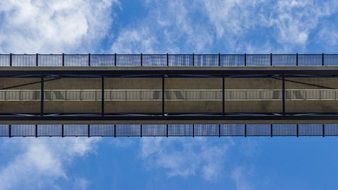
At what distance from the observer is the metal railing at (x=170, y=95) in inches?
1401

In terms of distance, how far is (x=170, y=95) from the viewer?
35.5 m

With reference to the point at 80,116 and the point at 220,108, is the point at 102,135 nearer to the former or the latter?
the point at 80,116

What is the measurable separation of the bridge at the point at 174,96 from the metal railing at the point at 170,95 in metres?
0.06

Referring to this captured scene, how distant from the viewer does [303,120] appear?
3309cm

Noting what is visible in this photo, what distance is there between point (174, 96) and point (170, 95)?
26 centimetres

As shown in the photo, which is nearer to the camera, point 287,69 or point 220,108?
point 287,69

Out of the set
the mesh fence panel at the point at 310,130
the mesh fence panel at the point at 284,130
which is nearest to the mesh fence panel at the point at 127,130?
the mesh fence panel at the point at 284,130

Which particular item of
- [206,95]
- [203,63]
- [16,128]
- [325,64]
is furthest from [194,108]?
[16,128]

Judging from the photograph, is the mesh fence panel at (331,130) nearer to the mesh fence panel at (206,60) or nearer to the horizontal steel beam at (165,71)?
the horizontal steel beam at (165,71)

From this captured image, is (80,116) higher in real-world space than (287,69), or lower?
lower

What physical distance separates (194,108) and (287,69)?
6.28 metres

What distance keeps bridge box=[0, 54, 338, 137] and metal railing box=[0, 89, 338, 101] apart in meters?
0.06

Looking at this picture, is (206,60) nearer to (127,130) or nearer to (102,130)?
(127,130)

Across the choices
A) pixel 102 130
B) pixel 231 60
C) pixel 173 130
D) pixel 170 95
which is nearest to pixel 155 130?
pixel 173 130
